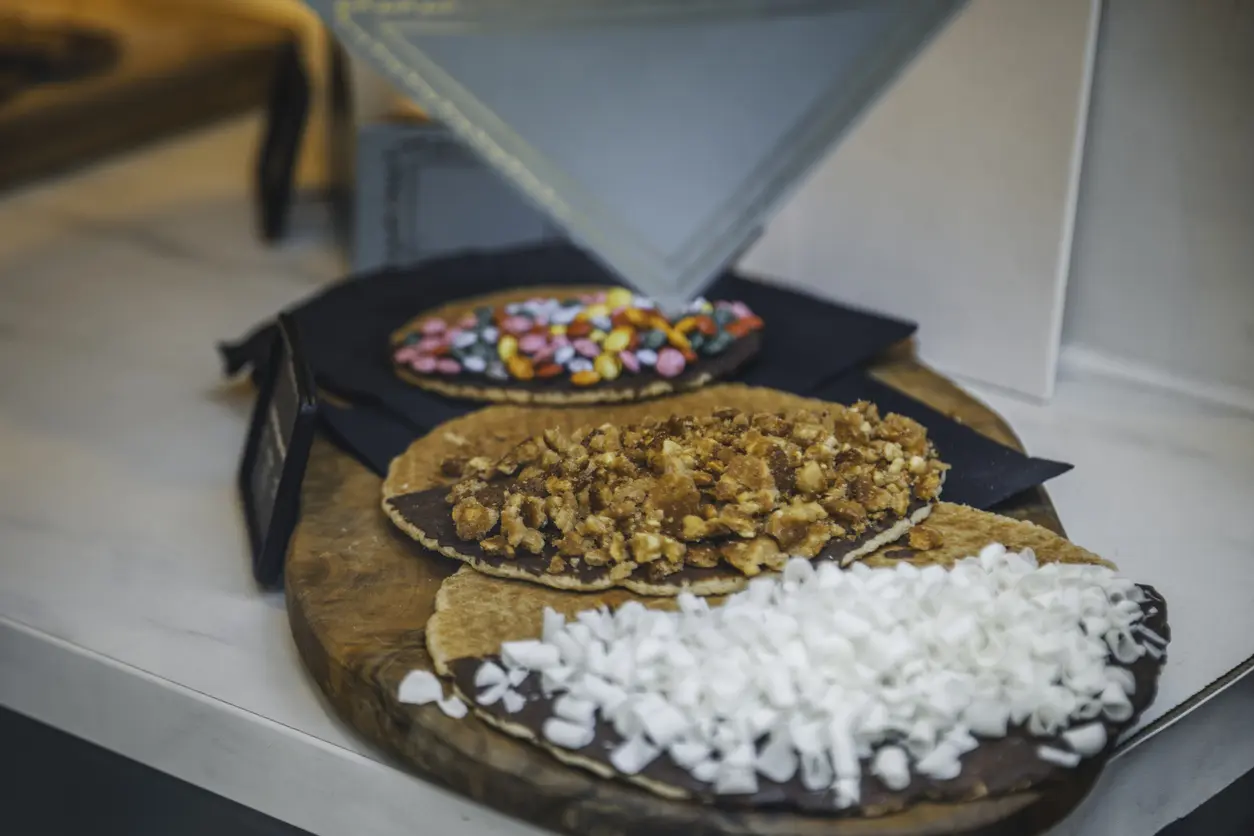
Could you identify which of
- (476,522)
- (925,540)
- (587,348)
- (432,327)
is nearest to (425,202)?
(432,327)

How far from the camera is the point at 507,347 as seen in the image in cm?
111

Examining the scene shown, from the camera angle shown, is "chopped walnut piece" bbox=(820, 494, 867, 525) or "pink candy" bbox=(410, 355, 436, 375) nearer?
"chopped walnut piece" bbox=(820, 494, 867, 525)

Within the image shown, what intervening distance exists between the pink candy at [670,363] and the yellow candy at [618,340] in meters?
0.03

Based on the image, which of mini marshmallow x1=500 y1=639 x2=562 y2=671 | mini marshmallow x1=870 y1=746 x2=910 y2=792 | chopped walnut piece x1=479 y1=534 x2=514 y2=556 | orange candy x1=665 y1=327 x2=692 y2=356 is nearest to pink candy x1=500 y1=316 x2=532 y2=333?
orange candy x1=665 y1=327 x2=692 y2=356

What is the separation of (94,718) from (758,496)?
44 cm

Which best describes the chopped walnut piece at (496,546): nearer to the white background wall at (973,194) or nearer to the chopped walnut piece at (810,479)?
the chopped walnut piece at (810,479)

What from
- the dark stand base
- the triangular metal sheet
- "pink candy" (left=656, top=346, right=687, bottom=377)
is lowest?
the dark stand base

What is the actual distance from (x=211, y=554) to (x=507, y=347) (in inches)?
11.0

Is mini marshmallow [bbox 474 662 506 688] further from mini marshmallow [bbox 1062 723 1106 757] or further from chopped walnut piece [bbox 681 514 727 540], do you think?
mini marshmallow [bbox 1062 723 1106 757]

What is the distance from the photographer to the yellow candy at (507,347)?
1109 millimetres

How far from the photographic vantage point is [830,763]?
2.21ft

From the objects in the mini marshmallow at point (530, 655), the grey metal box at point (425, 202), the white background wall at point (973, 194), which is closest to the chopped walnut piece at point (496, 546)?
the mini marshmallow at point (530, 655)

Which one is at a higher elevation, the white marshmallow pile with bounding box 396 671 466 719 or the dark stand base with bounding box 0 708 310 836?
the white marshmallow pile with bounding box 396 671 466 719

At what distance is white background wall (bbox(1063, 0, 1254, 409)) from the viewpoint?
1.04 meters
